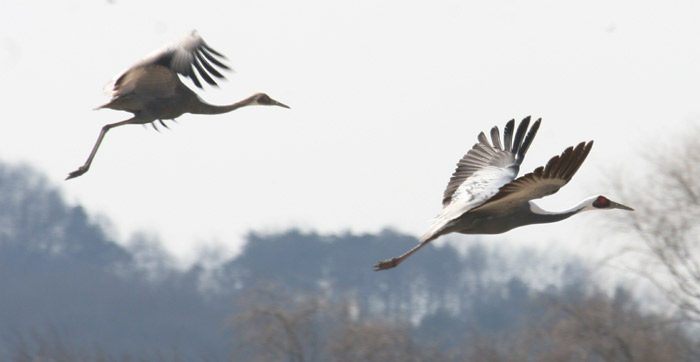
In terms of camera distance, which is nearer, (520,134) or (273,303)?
(520,134)

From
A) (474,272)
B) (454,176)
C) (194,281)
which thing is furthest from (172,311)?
(454,176)

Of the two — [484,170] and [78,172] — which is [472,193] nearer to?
[484,170]

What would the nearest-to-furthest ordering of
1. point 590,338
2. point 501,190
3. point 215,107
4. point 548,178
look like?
point 548,178, point 501,190, point 215,107, point 590,338

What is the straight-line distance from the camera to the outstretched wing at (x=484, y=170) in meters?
11.7

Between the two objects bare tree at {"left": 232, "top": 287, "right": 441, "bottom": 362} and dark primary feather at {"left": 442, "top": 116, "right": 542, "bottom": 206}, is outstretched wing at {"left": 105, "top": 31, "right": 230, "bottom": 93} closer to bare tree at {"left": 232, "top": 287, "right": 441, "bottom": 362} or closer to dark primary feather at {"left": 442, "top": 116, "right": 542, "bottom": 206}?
dark primary feather at {"left": 442, "top": 116, "right": 542, "bottom": 206}

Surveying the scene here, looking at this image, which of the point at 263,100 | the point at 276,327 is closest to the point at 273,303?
the point at 276,327

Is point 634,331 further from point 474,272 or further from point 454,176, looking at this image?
point 474,272

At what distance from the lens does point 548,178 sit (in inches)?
402

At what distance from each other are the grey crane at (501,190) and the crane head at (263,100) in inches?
86.6

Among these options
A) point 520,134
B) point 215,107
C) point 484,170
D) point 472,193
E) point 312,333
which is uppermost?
point 215,107

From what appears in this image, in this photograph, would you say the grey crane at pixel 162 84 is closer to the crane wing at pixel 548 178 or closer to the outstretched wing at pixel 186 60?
the outstretched wing at pixel 186 60

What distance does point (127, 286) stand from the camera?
1978 inches

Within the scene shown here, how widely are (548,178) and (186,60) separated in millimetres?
4185

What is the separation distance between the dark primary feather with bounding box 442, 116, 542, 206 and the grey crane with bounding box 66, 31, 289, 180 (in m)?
2.53
